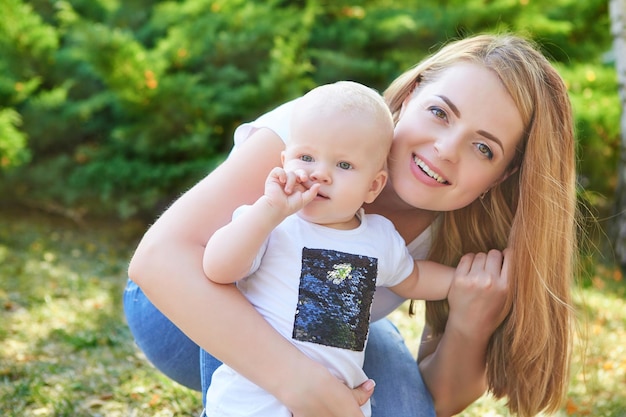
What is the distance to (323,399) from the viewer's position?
1696 millimetres

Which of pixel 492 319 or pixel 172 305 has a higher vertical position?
pixel 172 305

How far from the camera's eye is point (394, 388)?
7.16ft

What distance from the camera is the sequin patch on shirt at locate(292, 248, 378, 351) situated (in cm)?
172

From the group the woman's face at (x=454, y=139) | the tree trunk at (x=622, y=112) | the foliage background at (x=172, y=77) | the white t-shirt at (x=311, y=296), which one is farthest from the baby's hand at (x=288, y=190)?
the tree trunk at (x=622, y=112)

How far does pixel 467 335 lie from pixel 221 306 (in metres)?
0.80

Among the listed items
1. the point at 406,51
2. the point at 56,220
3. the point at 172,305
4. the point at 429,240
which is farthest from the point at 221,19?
the point at 172,305

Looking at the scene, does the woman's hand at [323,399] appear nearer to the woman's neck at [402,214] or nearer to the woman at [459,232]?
the woman at [459,232]

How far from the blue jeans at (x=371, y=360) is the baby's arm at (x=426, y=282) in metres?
0.33

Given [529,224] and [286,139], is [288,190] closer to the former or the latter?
[286,139]

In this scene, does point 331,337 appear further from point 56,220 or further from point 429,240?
point 56,220

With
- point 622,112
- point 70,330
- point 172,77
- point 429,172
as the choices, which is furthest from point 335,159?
point 622,112

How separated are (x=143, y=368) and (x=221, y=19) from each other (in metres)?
3.03

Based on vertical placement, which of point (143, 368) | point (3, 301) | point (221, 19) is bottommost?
point (3, 301)

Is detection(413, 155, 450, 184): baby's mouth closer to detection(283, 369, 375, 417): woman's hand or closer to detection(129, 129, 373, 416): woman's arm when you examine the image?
detection(129, 129, 373, 416): woman's arm
